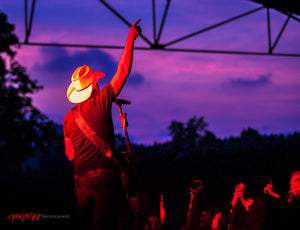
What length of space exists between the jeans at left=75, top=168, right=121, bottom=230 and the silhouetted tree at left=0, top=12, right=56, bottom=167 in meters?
18.6

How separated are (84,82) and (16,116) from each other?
1946 centimetres

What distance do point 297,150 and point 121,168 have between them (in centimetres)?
669

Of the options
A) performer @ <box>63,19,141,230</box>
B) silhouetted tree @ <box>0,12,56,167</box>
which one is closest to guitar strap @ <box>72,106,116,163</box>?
performer @ <box>63,19,141,230</box>

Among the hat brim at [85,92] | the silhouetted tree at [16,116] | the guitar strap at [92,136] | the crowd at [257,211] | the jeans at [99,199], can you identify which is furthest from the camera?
the silhouetted tree at [16,116]

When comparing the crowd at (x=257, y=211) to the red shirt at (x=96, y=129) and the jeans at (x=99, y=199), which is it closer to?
the jeans at (x=99, y=199)

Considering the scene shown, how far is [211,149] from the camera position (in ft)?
34.1

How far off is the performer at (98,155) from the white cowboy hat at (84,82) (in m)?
0.11

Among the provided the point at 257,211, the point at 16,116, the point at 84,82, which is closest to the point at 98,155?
the point at 84,82

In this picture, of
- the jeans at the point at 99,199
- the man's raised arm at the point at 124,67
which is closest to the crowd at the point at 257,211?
the jeans at the point at 99,199

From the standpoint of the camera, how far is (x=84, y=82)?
14.1 feet

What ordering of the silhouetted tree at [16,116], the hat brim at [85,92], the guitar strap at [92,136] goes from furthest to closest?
the silhouetted tree at [16,116], the hat brim at [85,92], the guitar strap at [92,136]

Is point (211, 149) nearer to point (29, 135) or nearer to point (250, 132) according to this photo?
point (250, 132)

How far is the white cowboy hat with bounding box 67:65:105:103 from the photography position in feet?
14.0

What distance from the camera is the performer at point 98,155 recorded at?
3881mm
